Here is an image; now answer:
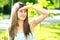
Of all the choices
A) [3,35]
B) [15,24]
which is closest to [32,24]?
[15,24]

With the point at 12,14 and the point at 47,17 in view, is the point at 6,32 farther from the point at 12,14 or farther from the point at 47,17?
the point at 47,17

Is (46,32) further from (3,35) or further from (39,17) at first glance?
(3,35)

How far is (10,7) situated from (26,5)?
0.14 meters

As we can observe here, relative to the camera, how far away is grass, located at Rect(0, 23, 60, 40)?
1.35 m

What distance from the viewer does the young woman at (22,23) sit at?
1.32 metres

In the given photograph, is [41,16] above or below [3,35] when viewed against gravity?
above

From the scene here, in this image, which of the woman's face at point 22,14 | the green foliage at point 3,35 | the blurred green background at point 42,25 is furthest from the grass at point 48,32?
the green foliage at point 3,35

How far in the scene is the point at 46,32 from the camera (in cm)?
135

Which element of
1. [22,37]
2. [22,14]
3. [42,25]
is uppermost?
[22,14]

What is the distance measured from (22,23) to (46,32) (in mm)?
229

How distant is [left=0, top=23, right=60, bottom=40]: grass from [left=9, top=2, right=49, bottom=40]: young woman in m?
0.04

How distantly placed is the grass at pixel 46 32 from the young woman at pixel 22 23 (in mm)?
45

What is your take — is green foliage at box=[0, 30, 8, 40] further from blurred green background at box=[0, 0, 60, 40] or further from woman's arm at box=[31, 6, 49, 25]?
woman's arm at box=[31, 6, 49, 25]

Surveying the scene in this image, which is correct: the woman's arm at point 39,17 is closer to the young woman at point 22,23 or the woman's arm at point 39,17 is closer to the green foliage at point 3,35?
the young woman at point 22,23
